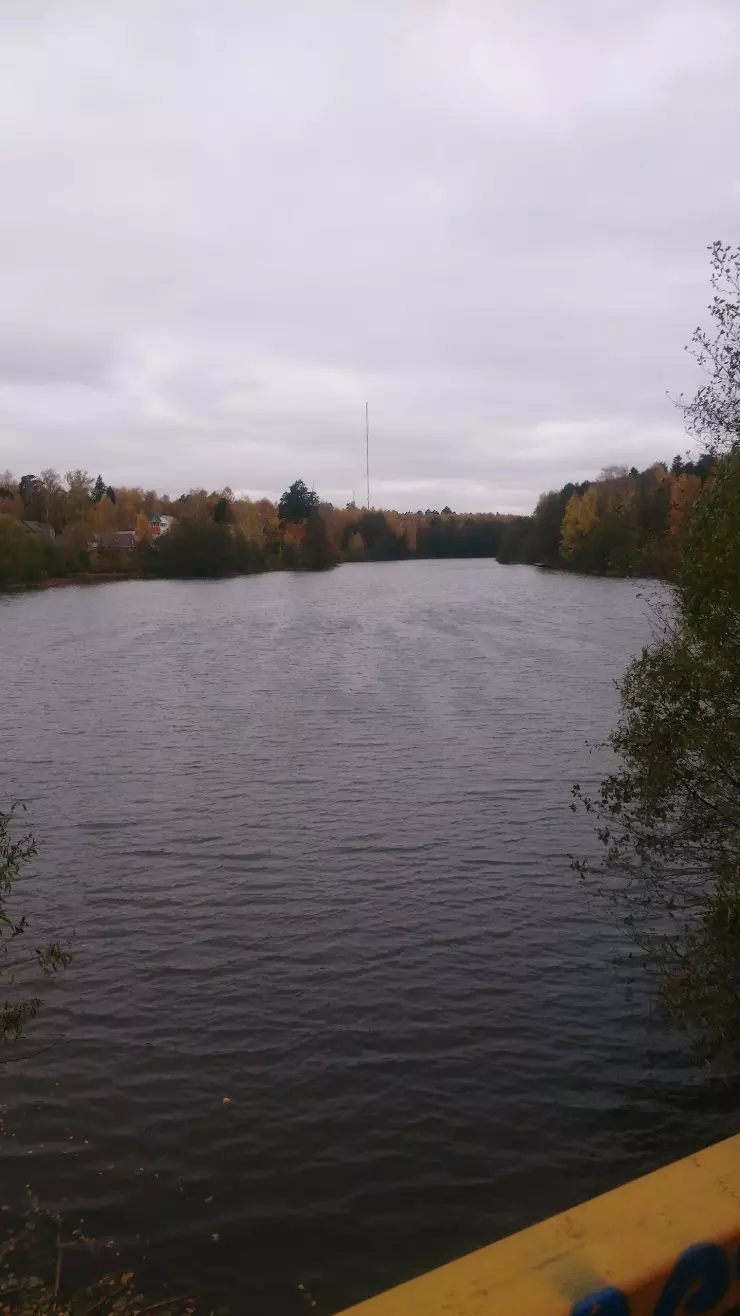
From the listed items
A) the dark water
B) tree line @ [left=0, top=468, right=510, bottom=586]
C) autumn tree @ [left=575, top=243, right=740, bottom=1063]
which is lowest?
the dark water

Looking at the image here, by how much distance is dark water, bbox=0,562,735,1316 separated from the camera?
30.1 feet

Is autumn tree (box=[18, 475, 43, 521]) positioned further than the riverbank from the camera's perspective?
Yes

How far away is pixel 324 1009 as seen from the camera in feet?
42.0

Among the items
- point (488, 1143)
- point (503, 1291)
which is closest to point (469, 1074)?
point (488, 1143)

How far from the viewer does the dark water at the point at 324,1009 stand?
9188 mm

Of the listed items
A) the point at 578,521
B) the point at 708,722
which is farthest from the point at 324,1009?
the point at 578,521

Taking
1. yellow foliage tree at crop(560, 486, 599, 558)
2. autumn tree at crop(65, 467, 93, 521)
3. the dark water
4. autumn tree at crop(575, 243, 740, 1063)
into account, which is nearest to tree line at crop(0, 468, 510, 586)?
autumn tree at crop(65, 467, 93, 521)

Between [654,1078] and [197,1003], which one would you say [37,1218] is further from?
[654,1078]

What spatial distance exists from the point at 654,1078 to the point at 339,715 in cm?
2154

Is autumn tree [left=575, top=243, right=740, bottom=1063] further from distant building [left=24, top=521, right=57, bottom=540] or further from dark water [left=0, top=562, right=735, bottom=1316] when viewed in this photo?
distant building [left=24, top=521, right=57, bottom=540]

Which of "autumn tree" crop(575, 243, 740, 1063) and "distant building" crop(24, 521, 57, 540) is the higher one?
"distant building" crop(24, 521, 57, 540)

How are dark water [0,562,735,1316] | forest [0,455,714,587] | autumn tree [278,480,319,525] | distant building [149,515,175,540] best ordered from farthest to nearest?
autumn tree [278,480,319,525]
distant building [149,515,175,540]
forest [0,455,714,587]
dark water [0,562,735,1316]

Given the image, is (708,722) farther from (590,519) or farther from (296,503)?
(296,503)

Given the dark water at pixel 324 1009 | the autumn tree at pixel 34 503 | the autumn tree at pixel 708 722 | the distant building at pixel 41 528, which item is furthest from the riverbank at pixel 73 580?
the autumn tree at pixel 708 722
